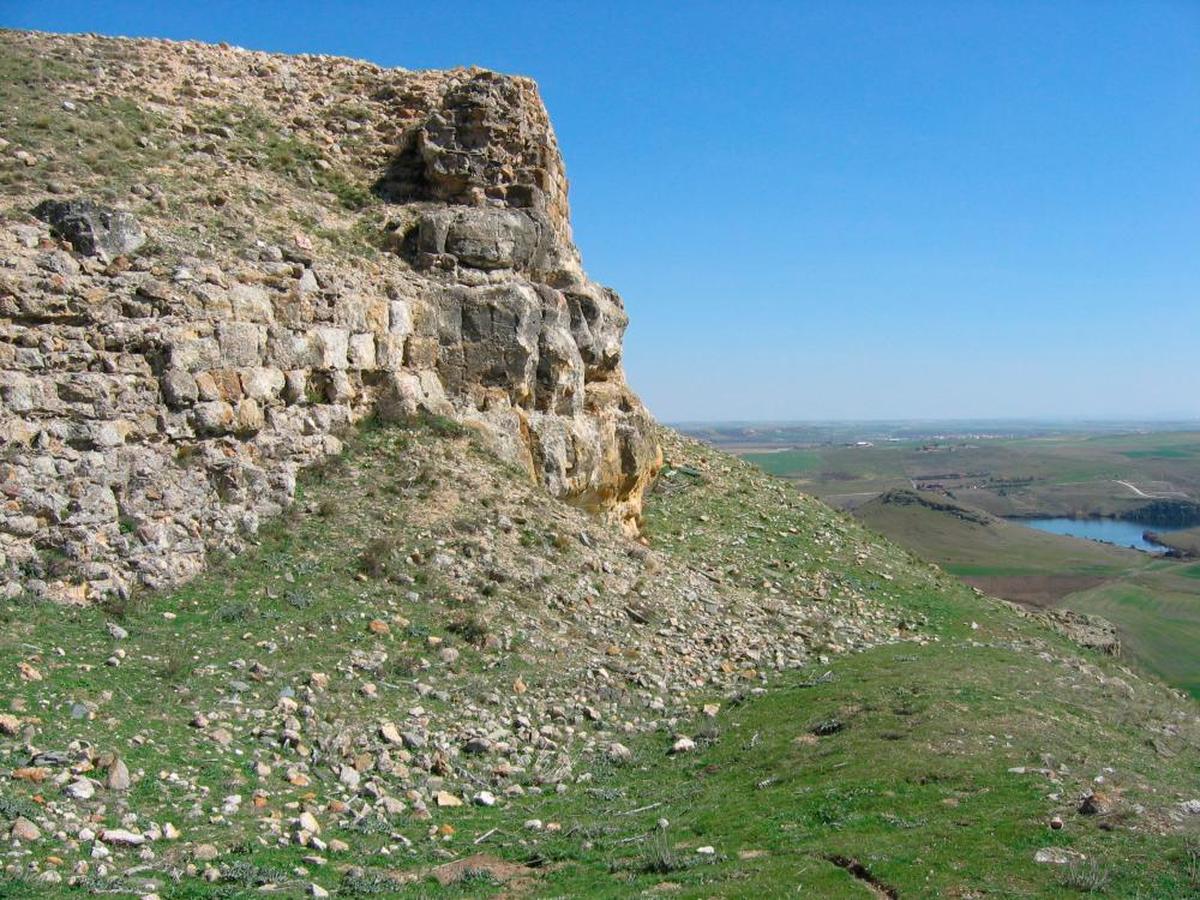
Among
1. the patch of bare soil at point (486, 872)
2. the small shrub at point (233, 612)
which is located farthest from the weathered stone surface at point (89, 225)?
the patch of bare soil at point (486, 872)

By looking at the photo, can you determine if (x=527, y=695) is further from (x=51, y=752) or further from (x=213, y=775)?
(x=51, y=752)

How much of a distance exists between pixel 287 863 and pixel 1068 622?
2943 centimetres

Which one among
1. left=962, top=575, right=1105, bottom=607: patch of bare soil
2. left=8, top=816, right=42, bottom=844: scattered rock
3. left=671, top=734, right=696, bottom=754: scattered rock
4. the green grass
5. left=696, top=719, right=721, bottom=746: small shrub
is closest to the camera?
left=8, top=816, right=42, bottom=844: scattered rock

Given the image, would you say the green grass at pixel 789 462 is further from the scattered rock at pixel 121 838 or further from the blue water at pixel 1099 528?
the scattered rock at pixel 121 838

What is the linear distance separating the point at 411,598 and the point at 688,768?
541 cm

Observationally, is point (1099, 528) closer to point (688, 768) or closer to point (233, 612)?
point (688, 768)

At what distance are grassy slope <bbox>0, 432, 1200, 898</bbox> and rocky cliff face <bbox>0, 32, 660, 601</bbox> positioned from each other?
1.22 m

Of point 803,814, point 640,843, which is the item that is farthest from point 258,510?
point 803,814

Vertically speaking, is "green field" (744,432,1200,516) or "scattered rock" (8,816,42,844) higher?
"scattered rock" (8,816,42,844)

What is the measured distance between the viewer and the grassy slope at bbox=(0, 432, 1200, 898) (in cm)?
830

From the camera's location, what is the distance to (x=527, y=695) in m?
13.5

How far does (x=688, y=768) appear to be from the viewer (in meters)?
12.4

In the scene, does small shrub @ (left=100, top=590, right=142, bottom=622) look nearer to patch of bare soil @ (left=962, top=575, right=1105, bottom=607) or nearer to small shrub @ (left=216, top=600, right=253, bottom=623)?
small shrub @ (left=216, top=600, right=253, bottom=623)

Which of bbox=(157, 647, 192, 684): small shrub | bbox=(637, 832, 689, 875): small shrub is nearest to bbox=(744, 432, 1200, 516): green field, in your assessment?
bbox=(157, 647, 192, 684): small shrub
